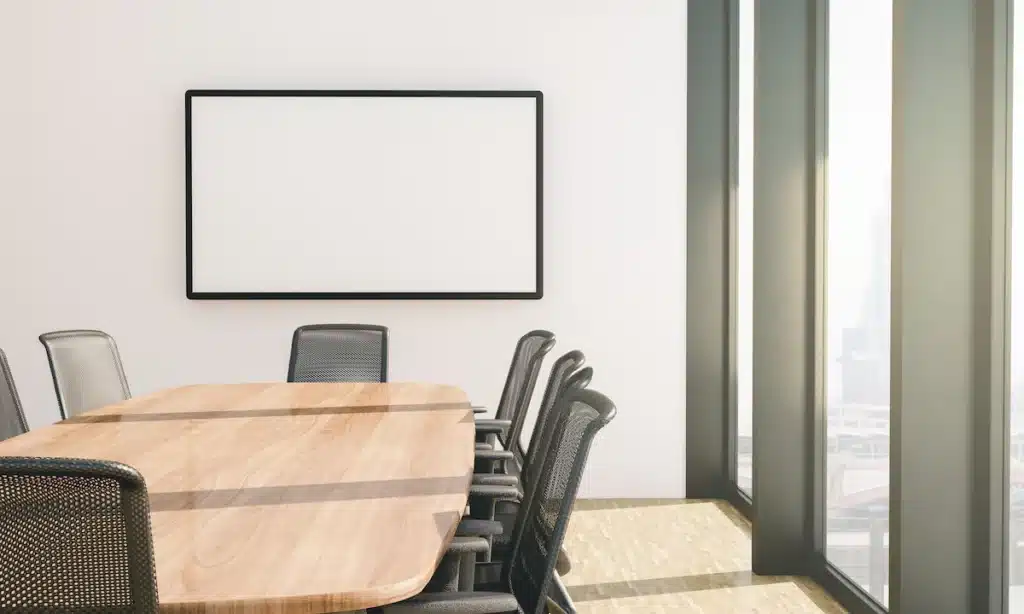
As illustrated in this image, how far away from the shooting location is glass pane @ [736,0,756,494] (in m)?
5.77

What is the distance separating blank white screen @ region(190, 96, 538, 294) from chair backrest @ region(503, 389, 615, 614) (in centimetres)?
374

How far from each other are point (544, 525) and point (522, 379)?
2038 mm

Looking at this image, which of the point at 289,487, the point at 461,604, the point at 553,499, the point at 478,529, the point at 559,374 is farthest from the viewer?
the point at 559,374

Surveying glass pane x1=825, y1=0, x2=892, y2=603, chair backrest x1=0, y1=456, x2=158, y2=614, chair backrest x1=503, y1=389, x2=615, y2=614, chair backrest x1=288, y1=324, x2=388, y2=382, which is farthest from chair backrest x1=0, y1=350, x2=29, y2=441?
glass pane x1=825, y1=0, x2=892, y2=603

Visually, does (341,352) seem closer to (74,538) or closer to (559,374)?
(559,374)

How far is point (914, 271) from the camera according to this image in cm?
298

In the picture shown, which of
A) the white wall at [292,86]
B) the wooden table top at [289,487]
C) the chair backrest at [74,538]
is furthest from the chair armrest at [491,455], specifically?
the white wall at [292,86]

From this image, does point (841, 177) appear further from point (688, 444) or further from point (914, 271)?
point (688, 444)

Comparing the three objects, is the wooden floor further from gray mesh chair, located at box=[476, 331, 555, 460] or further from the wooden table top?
the wooden table top

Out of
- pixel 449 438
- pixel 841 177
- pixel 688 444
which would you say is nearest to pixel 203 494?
pixel 449 438

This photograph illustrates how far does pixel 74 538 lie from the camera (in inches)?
53.4

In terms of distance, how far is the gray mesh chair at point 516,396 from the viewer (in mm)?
3779

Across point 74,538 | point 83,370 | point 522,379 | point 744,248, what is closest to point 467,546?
point 74,538

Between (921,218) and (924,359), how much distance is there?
45cm
